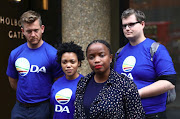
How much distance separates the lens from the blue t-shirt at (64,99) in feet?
11.7

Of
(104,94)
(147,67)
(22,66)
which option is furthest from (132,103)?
(22,66)

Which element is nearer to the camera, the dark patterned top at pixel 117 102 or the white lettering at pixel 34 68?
the dark patterned top at pixel 117 102

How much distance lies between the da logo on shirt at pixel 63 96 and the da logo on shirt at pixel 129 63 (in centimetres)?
72

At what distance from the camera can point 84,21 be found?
5246mm

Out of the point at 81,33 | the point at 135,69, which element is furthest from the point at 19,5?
the point at 135,69

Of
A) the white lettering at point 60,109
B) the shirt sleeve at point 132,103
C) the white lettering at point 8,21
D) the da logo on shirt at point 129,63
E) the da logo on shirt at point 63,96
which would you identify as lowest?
the white lettering at point 60,109

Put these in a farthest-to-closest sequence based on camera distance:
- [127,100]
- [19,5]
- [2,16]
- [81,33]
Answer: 1. [19,5]
2. [2,16]
3. [81,33]
4. [127,100]

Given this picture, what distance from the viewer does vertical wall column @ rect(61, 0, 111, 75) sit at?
5230 millimetres

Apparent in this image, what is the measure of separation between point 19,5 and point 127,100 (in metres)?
4.32

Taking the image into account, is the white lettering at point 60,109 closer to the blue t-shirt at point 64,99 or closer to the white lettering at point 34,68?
the blue t-shirt at point 64,99

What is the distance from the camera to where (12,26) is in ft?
20.0

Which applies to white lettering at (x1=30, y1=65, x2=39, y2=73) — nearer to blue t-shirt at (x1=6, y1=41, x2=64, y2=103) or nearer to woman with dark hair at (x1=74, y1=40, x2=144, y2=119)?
blue t-shirt at (x1=6, y1=41, x2=64, y2=103)

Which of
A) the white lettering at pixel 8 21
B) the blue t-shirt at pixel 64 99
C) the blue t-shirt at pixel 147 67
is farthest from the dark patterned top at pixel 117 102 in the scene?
the white lettering at pixel 8 21

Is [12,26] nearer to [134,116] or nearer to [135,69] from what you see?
[135,69]
